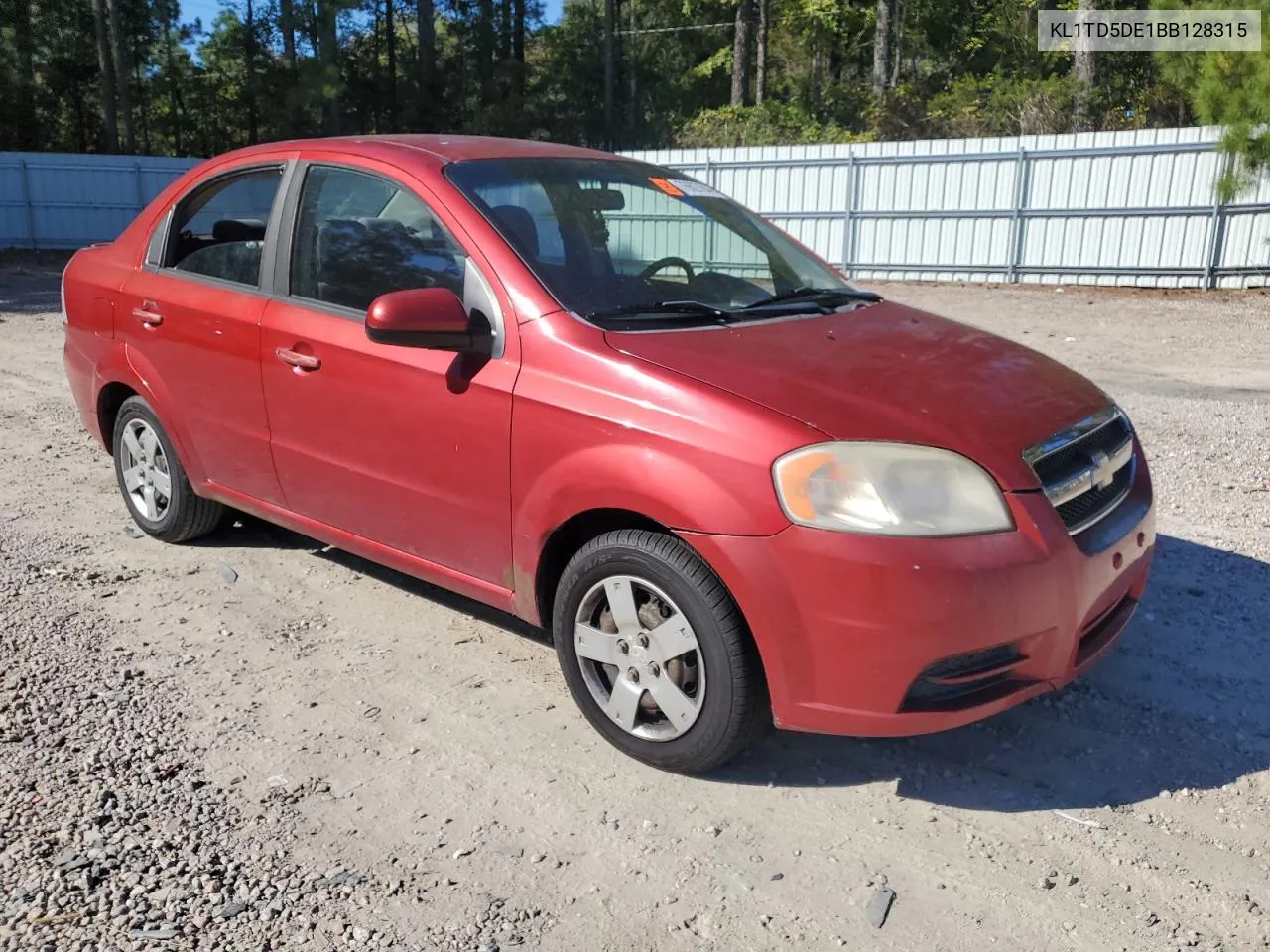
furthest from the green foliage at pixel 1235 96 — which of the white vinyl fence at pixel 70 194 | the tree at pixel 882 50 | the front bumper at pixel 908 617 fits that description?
the white vinyl fence at pixel 70 194

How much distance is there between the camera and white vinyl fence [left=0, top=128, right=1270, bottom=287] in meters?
16.4

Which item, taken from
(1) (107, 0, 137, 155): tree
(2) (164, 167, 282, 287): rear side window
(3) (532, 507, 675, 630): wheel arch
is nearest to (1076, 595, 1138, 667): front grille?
(3) (532, 507, 675, 630): wheel arch

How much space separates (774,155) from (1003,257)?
191 inches

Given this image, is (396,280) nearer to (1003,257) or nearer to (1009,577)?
(1009,577)

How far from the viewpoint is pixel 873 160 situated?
1945 centimetres

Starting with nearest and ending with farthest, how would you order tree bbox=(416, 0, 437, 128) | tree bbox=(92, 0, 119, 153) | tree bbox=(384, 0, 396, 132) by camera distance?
1. tree bbox=(92, 0, 119, 153)
2. tree bbox=(416, 0, 437, 128)
3. tree bbox=(384, 0, 396, 132)

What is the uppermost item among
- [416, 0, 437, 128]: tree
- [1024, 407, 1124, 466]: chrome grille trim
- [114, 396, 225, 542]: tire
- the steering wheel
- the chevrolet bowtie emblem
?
[416, 0, 437, 128]: tree

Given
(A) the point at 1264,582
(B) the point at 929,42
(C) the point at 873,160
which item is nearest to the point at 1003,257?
(C) the point at 873,160

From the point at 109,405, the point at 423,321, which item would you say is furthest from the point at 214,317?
the point at 423,321

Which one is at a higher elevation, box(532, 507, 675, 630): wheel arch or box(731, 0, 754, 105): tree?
box(731, 0, 754, 105): tree

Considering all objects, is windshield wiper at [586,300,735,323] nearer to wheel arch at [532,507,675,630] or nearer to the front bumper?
wheel arch at [532,507,675,630]

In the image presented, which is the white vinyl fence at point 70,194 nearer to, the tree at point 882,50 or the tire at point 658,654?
the tree at point 882,50

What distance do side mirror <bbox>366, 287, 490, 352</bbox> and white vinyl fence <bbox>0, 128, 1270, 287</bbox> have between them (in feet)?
53.2

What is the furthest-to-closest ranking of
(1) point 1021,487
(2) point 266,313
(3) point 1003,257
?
(3) point 1003,257 → (2) point 266,313 → (1) point 1021,487
